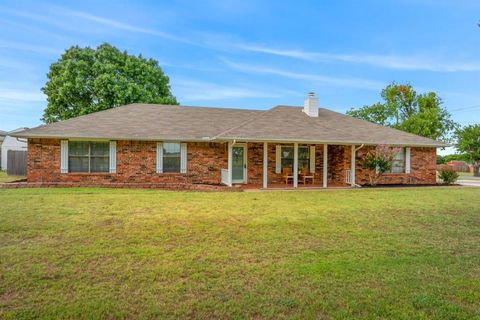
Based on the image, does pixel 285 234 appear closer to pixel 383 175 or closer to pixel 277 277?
pixel 277 277

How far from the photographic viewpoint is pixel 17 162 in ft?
70.1

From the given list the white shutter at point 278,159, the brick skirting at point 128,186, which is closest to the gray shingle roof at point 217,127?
the white shutter at point 278,159

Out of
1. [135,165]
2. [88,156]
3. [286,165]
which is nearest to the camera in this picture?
[88,156]

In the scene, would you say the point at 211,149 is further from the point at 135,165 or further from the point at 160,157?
the point at 135,165

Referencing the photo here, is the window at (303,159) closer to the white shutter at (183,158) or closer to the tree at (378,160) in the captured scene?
the tree at (378,160)

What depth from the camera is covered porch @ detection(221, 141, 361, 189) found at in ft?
52.7

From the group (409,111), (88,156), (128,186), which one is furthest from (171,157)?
(409,111)

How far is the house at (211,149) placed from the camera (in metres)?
14.4

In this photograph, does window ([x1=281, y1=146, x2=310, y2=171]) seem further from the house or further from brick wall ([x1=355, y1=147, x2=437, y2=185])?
brick wall ([x1=355, y1=147, x2=437, y2=185])

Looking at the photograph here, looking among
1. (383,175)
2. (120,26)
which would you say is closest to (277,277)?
(383,175)

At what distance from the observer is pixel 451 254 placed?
5.24m

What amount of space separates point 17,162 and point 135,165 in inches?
454

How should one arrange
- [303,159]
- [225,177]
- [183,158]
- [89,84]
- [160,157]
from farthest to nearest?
[89,84], [303,159], [183,158], [225,177], [160,157]

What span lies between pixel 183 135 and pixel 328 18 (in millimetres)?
9114
